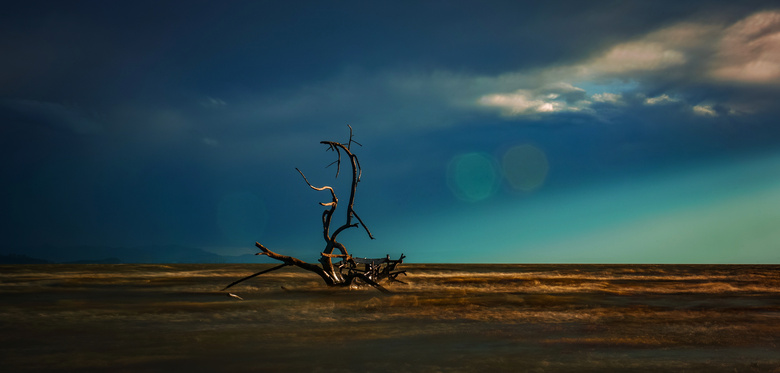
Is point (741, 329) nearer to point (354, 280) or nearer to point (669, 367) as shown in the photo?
point (669, 367)

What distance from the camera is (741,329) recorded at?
465 inches

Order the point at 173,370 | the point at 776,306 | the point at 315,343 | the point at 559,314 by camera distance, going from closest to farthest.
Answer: the point at 173,370 < the point at 315,343 < the point at 559,314 < the point at 776,306

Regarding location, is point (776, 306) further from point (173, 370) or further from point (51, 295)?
point (51, 295)

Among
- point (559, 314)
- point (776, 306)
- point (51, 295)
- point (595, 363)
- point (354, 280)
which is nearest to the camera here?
point (595, 363)

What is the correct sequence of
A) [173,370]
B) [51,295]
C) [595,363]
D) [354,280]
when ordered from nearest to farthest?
[173,370] → [595,363] → [51,295] → [354,280]

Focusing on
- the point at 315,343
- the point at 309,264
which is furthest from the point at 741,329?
the point at 309,264

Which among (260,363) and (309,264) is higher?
(309,264)

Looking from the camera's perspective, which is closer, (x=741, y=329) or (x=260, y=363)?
(x=260, y=363)

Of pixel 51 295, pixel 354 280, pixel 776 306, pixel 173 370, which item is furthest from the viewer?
pixel 354 280

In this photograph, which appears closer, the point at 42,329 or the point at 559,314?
the point at 42,329

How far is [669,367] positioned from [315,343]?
18.8ft

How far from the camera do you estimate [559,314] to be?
14.6m

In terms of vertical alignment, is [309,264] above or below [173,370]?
above

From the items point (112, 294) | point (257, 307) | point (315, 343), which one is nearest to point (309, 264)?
point (257, 307)
